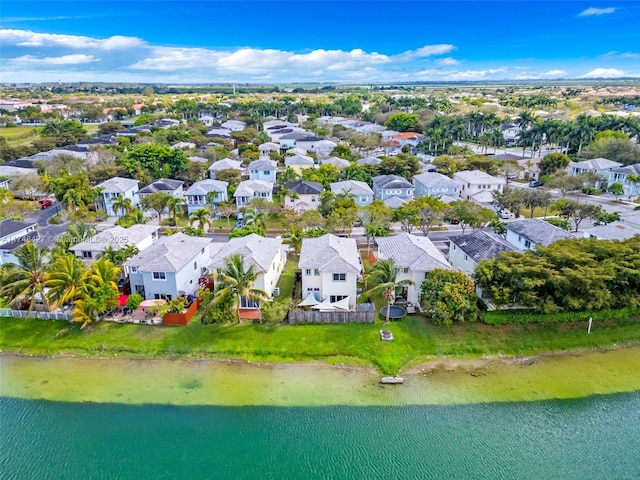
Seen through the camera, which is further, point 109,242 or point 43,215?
point 43,215

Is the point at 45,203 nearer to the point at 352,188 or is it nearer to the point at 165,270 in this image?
the point at 165,270

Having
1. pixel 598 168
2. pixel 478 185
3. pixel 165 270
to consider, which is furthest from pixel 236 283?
pixel 598 168

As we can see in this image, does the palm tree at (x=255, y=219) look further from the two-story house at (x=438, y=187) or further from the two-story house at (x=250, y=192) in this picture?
the two-story house at (x=438, y=187)

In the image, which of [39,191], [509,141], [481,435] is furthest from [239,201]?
[509,141]

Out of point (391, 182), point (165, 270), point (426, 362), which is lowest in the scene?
point (426, 362)

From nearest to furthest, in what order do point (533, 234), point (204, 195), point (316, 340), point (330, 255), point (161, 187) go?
point (316, 340) → point (330, 255) → point (533, 234) → point (204, 195) → point (161, 187)

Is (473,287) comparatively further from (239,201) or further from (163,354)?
(239,201)

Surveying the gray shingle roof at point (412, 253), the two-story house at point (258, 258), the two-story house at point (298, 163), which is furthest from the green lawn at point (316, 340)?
the two-story house at point (298, 163)
